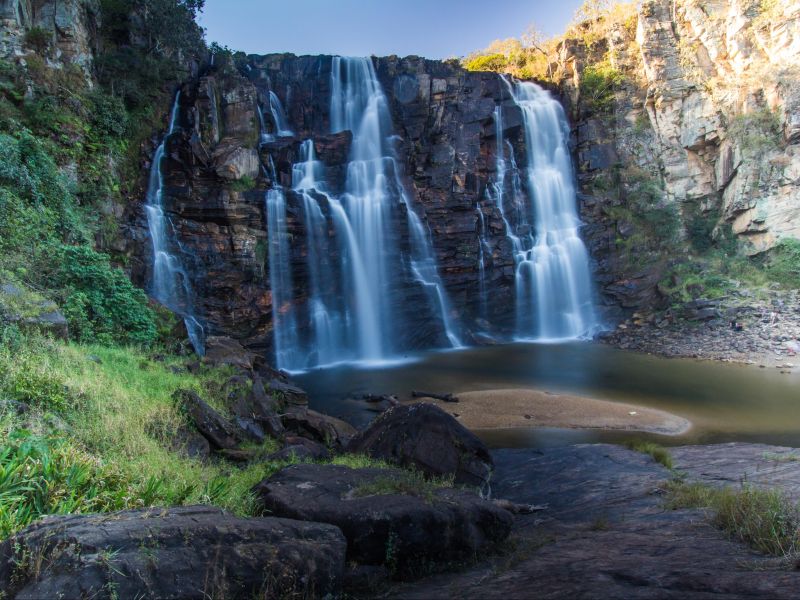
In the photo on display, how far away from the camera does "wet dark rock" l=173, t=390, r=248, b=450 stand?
26.9ft

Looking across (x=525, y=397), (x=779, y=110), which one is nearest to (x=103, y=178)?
(x=525, y=397)

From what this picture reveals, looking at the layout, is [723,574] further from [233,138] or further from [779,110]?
[779,110]

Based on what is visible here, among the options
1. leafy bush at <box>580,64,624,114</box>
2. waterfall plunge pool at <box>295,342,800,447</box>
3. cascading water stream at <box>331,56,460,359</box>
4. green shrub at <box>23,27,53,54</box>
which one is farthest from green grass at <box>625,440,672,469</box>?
leafy bush at <box>580,64,624,114</box>

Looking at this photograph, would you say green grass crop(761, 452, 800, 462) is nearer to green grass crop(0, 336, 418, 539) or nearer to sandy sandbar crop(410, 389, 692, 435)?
sandy sandbar crop(410, 389, 692, 435)

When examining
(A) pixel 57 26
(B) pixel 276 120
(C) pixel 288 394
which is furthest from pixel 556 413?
(A) pixel 57 26

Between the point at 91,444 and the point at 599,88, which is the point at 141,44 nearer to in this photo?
the point at 91,444

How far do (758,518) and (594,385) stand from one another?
13.7 meters

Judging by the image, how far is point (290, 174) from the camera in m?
25.9

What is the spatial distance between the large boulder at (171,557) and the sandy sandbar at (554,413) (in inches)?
362

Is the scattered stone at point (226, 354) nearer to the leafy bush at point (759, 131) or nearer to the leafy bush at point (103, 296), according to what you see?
the leafy bush at point (103, 296)

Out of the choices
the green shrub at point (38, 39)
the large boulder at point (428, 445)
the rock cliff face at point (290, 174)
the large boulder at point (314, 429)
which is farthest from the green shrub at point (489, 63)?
the large boulder at point (428, 445)

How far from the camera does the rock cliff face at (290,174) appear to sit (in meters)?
22.3

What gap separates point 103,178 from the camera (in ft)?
62.4

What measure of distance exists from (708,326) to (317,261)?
63.9 feet
